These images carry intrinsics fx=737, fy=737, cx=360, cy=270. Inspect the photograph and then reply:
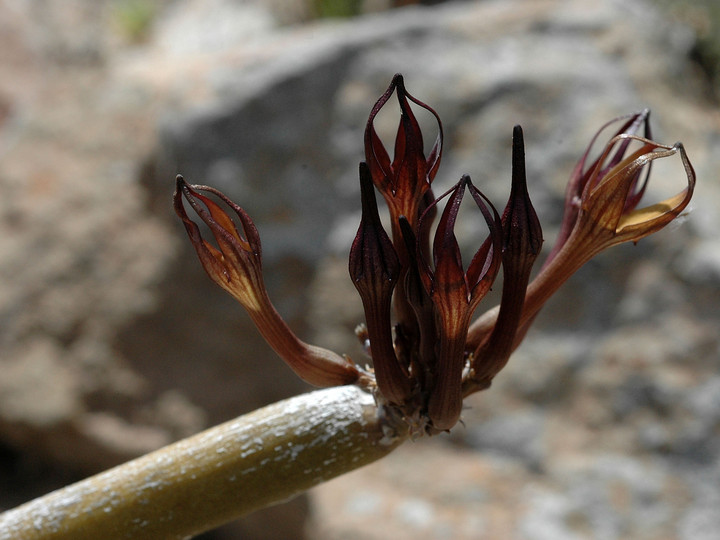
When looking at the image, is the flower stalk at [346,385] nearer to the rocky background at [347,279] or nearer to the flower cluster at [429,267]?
the flower cluster at [429,267]

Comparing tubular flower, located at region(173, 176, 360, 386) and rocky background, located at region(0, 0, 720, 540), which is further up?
rocky background, located at region(0, 0, 720, 540)

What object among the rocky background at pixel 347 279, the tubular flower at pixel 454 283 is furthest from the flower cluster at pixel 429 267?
the rocky background at pixel 347 279

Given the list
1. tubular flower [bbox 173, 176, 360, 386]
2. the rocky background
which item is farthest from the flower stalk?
the rocky background

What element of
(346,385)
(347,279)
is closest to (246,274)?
(346,385)

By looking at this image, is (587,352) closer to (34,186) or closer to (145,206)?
(145,206)

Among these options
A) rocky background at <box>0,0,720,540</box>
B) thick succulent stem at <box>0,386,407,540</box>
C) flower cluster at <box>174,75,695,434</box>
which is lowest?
thick succulent stem at <box>0,386,407,540</box>

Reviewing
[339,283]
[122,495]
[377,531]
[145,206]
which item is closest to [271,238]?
[339,283]

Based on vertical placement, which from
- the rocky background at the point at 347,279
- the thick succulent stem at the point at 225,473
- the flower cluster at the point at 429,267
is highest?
the rocky background at the point at 347,279

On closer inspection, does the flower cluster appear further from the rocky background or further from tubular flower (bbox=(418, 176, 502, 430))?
the rocky background
